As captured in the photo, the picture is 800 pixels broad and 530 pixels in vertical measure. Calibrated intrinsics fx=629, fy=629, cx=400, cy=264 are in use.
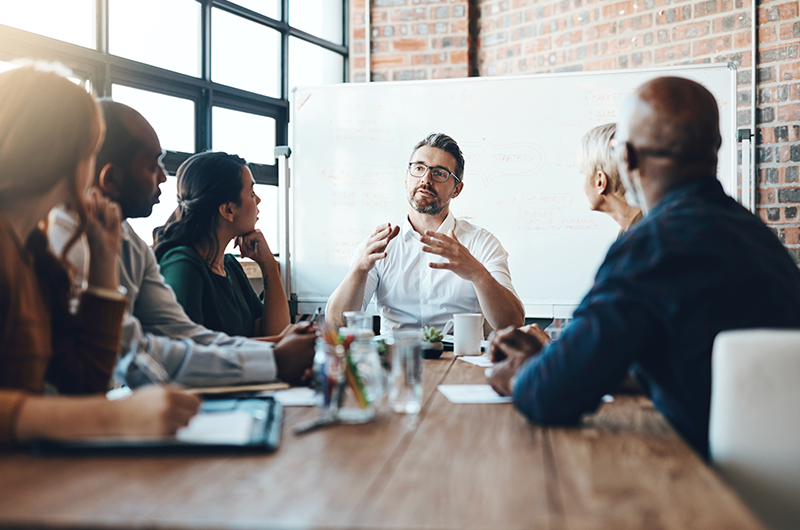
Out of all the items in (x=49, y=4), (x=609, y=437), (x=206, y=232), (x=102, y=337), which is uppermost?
(x=49, y=4)

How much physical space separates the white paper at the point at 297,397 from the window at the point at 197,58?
7.18 feet

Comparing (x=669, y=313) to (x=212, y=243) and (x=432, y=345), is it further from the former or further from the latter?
(x=212, y=243)

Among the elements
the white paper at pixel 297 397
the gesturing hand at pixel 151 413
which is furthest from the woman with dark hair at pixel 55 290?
the white paper at pixel 297 397

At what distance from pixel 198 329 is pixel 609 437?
38.9 inches

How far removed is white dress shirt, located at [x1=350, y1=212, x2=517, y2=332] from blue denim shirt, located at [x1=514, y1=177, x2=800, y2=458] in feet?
4.58

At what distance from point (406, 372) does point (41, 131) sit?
688mm

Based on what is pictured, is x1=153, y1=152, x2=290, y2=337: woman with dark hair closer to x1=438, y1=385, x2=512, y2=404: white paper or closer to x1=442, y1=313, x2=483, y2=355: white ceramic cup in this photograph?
x1=442, y1=313, x2=483, y2=355: white ceramic cup

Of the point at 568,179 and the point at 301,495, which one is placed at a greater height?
the point at 568,179

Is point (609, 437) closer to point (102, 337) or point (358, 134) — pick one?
point (102, 337)

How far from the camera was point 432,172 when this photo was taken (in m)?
2.59

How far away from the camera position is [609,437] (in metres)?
0.95

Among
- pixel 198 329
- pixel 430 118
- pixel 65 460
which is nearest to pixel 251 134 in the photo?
pixel 430 118

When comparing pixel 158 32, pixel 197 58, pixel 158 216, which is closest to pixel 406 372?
pixel 158 216

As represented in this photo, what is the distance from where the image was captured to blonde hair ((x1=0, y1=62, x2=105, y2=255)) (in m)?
0.94
